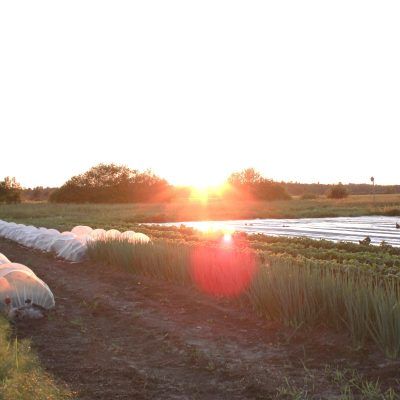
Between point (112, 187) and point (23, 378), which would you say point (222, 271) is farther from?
point (112, 187)

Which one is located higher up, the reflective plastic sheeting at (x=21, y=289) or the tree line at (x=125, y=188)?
the tree line at (x=125, y=188)

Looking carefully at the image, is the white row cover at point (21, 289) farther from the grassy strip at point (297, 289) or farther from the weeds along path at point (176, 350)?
the grassy strip at point (297, 289)

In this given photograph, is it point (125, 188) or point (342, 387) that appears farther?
point (125, 188)

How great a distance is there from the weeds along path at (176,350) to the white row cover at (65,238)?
383 centimetres

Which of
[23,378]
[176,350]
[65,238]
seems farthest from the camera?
[65,238]

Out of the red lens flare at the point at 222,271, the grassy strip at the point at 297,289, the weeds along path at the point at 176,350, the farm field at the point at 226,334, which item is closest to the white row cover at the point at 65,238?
→ the grassy strip at the point at 297,289

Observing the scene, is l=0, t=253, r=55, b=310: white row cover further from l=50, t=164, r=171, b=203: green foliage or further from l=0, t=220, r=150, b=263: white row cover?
l=50, t=164, r=171, b=203: green foliage

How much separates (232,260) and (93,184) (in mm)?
48054

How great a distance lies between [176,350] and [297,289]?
1443 mm

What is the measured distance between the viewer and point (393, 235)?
64.2ft

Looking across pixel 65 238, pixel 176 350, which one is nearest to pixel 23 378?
pixel 176 350

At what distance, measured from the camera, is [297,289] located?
239 inches

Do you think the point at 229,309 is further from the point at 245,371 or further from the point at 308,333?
the point at 245,371

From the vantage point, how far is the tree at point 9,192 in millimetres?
53625
